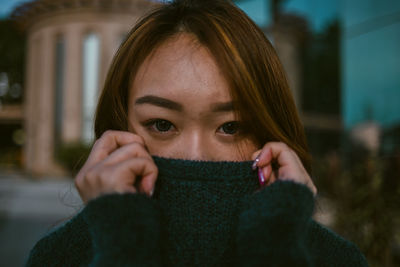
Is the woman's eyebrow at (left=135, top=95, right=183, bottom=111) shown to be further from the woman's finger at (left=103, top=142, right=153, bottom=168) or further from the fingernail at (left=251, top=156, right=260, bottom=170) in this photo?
the fingernail at (left=251, top=156, right=260, bottom=170)

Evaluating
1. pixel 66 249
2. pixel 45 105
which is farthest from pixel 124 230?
pixel 45 105

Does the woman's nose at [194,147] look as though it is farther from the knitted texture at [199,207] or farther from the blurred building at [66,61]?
the blurred building at [66,61]

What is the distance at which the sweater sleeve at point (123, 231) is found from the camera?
0.83 meters

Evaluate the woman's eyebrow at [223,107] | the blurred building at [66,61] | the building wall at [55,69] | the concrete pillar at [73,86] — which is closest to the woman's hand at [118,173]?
the woman's eyebrow at [223,107]

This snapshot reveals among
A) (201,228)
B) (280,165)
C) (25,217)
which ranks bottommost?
(25,217)

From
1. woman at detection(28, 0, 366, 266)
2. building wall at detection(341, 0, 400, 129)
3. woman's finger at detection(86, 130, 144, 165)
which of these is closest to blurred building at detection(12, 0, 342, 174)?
building wall at detection(341, 0, 400, 129)

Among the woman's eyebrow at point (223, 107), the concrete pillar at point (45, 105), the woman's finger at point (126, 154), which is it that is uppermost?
the woman's eyebrow at point (223, 107)

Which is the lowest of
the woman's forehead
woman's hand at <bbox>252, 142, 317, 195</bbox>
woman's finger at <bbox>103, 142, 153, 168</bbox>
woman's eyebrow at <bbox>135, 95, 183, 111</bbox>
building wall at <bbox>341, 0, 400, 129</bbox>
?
building wall at <bbox>341, 0, 400, 129</bbox>

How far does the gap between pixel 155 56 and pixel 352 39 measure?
6.32 m

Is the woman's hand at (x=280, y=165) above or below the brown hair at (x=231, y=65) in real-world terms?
below

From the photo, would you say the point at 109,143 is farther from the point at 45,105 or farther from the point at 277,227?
the point at 45,105

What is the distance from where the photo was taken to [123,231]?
2.76ft

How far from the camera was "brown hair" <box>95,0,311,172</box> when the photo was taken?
1123mm

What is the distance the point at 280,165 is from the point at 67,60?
728 inches
